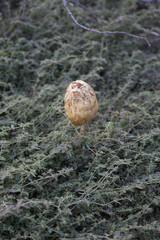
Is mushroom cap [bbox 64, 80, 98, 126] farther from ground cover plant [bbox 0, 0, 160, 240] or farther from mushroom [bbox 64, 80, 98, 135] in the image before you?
ground cover plant [bbox 0, 0, 160, 240]

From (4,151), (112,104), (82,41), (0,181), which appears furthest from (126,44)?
(0,181)

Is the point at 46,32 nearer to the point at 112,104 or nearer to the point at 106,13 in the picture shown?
the point at 106,13

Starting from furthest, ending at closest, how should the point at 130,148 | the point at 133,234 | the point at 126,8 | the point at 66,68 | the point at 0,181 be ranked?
the point at 126,8 < the point at 66,68 < the point at 130,148 < the point at 0,181 < the point at 133,234

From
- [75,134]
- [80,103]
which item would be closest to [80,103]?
[80,103]

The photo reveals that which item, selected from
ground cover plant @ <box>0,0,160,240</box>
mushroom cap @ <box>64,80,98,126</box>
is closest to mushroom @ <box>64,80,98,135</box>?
mushroom cap @ <box>64,80,98,126</box>

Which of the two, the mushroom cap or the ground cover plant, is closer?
the ground cover plant

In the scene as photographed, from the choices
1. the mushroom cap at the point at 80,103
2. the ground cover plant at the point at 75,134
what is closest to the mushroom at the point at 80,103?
the mushroom cap at the point at 80,103

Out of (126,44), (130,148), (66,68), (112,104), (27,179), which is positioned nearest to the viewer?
(27,179)

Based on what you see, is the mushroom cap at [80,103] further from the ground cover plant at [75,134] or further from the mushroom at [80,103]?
the ground cover plant at [75,134]
